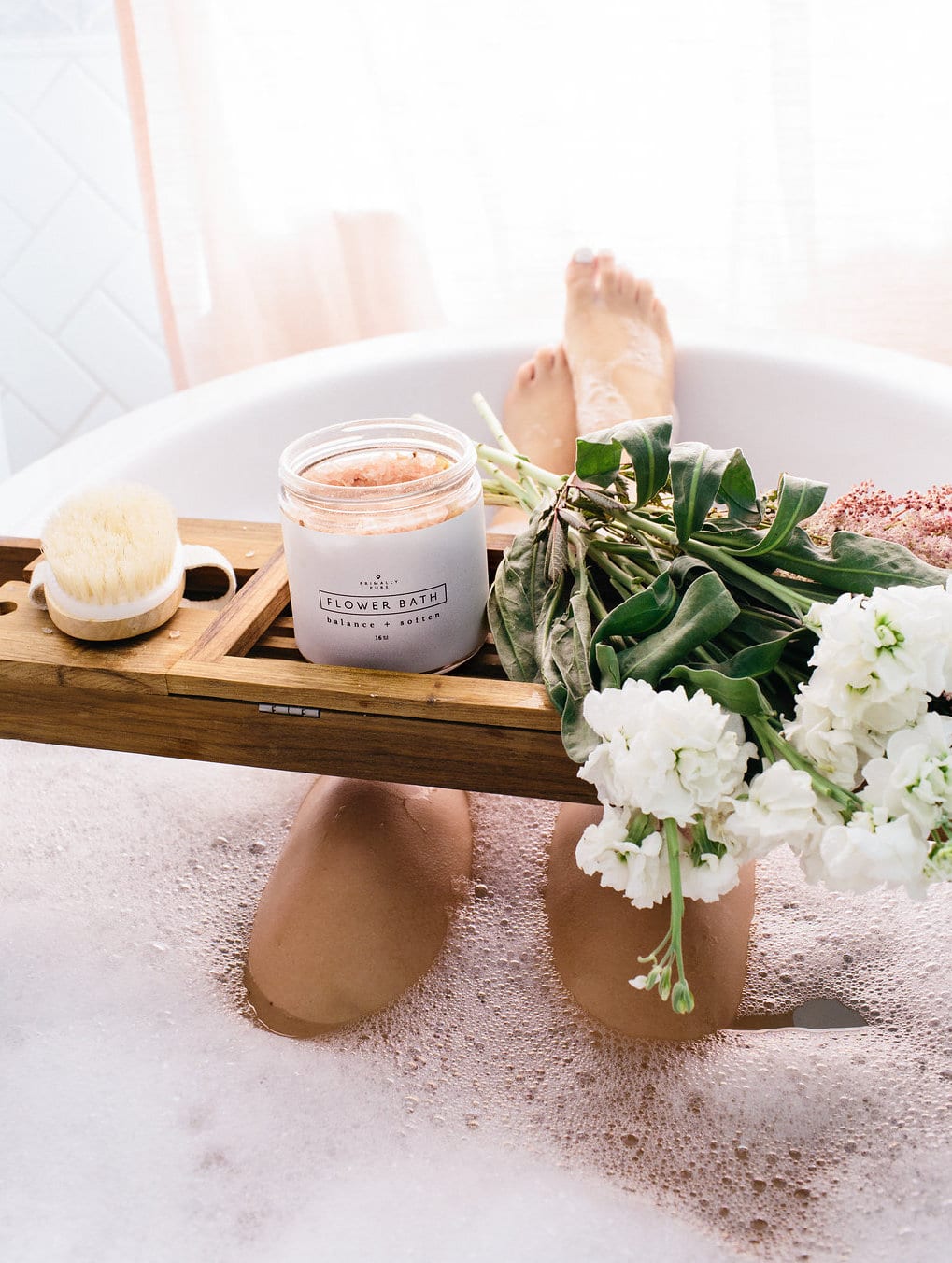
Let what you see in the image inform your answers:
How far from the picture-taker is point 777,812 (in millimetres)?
484

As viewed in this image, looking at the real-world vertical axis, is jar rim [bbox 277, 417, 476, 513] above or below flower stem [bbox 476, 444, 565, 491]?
above

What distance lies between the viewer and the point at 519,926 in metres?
0.84

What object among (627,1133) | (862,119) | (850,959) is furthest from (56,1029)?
(862,119)

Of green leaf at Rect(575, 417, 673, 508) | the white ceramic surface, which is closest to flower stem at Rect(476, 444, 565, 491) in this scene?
green leaf at Rect(575, 417, 673, 508)

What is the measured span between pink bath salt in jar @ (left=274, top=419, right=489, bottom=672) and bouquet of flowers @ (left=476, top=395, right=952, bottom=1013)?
0.10 feet

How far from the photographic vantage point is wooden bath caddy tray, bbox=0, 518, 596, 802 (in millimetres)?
640

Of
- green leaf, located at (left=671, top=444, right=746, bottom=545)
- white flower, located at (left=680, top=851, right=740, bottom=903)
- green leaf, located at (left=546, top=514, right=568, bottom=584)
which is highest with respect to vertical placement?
green leaf, located at (left=671, top=444, right=746, bottom=545)

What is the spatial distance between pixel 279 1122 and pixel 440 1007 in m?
0.13

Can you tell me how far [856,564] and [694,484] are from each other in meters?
0.09

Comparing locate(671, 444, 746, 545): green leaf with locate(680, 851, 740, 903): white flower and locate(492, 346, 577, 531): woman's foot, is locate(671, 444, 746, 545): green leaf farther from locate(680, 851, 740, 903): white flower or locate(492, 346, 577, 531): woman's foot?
locate(492, 346, 577, 531): woman's foot

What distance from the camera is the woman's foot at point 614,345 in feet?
4.76

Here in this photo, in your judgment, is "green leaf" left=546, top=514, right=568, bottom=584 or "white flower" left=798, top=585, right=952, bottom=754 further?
"green leaf" left=546, top=514, right=568, bottom=584

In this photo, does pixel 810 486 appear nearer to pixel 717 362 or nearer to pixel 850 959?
pixel 850 959

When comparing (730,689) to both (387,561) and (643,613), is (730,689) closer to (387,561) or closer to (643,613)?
(643,613)
